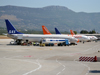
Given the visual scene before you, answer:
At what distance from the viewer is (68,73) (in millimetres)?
22938

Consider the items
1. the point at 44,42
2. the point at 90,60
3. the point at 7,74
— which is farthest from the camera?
the point at 44,42

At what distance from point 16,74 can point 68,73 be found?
5.91 metres

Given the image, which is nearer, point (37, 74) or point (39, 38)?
point (37, 74)

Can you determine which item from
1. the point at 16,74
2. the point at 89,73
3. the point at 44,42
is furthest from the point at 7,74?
the point at 44,42

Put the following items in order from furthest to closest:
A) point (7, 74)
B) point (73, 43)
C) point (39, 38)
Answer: point (73, 43) < point (39, 38) < point (7, 74)

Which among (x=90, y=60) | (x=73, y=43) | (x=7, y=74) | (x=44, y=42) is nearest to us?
(x=7, y=74)

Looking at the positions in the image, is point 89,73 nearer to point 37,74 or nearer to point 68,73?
point 68,73

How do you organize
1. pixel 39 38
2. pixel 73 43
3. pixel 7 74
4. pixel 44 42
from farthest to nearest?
pixel 73 43 → pixel 39 38 → pixel 44 42 → pixel 7 74

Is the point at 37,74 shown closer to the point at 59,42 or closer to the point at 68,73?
the point at 68,73

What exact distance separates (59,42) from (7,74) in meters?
61.2

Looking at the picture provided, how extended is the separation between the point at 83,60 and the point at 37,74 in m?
12.5

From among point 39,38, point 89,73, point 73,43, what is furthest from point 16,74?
point 73,43

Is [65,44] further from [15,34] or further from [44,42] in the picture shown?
[15,34]

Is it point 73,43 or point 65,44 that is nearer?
point 65,44
